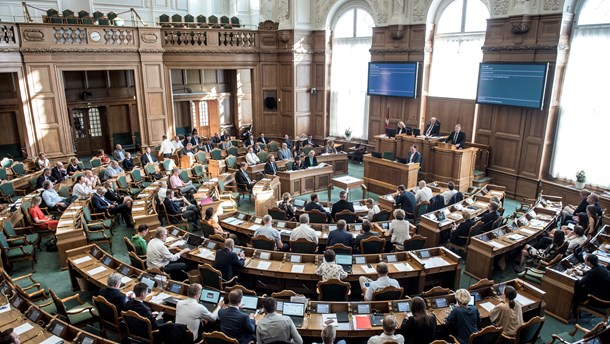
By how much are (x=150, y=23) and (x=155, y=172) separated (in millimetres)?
9916

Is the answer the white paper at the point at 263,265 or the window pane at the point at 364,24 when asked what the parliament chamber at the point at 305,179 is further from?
the window pane at the point at 364,24

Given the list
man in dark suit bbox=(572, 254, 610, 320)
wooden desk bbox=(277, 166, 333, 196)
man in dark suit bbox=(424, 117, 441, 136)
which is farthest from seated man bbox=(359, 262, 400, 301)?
man in dark suit bbox=(424, 117, 441, 136)

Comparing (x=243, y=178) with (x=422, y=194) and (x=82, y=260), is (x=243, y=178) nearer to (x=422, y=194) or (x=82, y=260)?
(x=422, y=194)

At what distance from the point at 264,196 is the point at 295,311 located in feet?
19.0

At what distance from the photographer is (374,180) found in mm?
14438

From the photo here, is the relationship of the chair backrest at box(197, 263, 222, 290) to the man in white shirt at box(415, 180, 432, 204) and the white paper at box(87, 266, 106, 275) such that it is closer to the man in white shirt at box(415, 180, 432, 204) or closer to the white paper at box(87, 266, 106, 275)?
the white paper at box(87, 266, 106, 275)

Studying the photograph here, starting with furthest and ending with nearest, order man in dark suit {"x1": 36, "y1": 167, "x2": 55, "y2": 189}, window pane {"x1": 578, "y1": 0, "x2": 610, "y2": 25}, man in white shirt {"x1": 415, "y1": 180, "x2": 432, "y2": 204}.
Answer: man in dark suit {"x1": 36, "y1": 167, "x2": 55, "y2": 189}
window pane {"x1": 578, "y1": 0, "x2": 610, "y2": 25}
man in white shirt {"x1": 415, "y1": 180, "x2": 432, "y2": 204}

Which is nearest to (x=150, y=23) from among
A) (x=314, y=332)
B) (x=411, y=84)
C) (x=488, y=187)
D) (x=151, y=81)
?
(x=151, y=81)

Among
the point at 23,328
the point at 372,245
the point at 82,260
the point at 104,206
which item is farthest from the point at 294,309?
the point at 104,206

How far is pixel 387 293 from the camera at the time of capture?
20.6ft

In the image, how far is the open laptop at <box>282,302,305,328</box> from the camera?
233 inches

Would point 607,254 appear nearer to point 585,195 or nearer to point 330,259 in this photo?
point 585,195

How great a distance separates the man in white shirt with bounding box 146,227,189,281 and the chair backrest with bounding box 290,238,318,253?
209 centimetres

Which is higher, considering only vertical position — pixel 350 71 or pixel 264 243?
pixel 350 71
